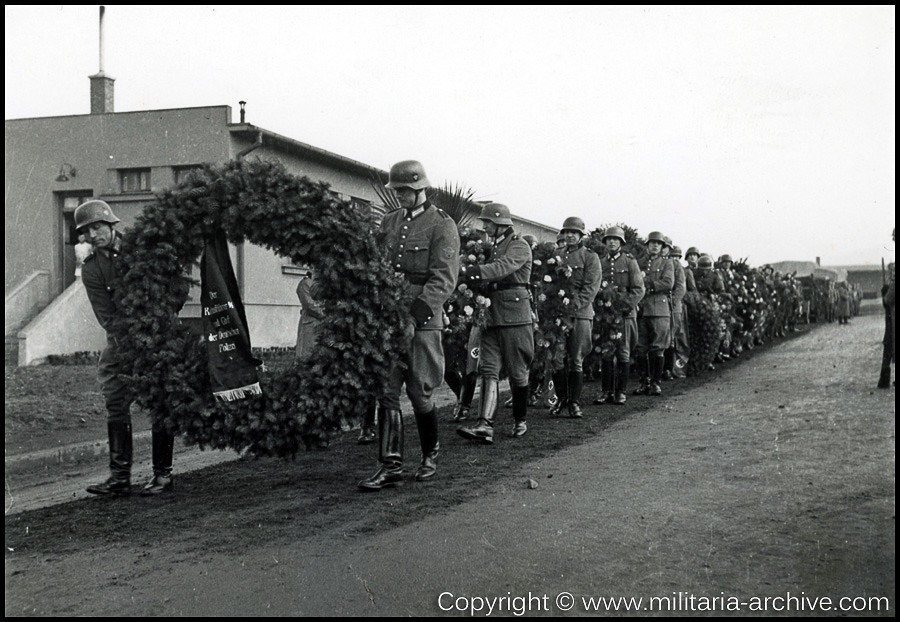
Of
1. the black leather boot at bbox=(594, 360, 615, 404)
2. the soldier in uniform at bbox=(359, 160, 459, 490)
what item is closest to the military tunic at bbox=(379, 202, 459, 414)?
the soldier in uniform at bbox=(359, 160, 459, 490)

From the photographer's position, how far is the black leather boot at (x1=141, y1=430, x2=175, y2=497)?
253 inches

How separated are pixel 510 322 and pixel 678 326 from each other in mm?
7342

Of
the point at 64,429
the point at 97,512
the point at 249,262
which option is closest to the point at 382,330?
the point at 97,512

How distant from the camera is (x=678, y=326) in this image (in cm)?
1507

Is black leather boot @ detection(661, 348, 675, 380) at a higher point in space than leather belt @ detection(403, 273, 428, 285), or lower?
lower

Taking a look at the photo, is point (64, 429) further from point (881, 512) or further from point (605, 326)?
point (881, 512)

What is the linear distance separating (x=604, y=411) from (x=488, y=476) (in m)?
4.54

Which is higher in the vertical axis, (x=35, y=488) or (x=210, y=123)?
(x=210, y=123)

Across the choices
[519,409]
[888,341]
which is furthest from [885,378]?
[519,409]

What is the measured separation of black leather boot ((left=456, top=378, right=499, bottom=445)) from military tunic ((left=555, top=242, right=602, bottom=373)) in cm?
221

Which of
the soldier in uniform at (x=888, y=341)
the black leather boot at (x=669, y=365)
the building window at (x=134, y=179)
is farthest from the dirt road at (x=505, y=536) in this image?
the building window at (x=134, y=179)

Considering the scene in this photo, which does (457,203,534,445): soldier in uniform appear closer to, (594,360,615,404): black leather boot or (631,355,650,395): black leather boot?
(594,360,615,404): black leather boot

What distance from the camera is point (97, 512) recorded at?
230 inches

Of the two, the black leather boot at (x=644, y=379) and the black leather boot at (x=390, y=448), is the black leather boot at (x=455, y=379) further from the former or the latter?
the black leather boot at (x=390, y=448)
